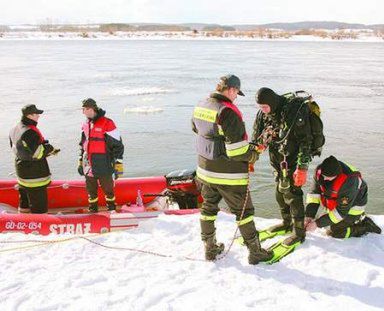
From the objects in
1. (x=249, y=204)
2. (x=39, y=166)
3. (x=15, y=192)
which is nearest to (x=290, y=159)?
(x=249, y=204)

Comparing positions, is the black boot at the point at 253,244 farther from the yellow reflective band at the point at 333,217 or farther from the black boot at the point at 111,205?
the black boot at the point at 111,205

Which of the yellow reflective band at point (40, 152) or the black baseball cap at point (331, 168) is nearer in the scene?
the black baseball cap at point (331, 168)

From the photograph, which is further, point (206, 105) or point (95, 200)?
point (95, 200)

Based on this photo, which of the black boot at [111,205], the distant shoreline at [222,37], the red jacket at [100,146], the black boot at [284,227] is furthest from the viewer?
the distant shoreline at [222,37]

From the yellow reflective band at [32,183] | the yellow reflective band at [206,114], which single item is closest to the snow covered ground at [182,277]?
the yellow reflective band at [32,183]

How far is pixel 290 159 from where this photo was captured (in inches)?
152

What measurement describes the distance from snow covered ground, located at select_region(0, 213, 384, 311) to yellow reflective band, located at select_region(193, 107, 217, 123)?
1.22 metres

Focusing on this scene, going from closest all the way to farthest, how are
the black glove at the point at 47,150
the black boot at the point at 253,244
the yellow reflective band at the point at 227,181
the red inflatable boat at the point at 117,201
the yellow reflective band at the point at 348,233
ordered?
the yellow reflective band at the point at 227,181 → the black boot at the point at 253,244 → the yellow reflective band at the point at 348,233 → the red inflatable boat at the point at 117,201 → the black glove at the point at 47,150

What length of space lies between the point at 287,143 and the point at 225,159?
0.73 metres

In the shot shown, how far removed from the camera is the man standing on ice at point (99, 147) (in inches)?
185

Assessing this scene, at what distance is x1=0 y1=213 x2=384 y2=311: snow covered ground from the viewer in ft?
10.4

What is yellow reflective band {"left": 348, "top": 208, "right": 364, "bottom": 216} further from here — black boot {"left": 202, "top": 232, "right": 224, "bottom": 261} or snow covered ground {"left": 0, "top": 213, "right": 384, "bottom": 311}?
black boot {"left": 202, "top": 232, "right": 224, "bottom": 261}

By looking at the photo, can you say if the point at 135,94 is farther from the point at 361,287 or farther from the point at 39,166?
the point at 361,287

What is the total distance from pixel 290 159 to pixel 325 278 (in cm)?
101
